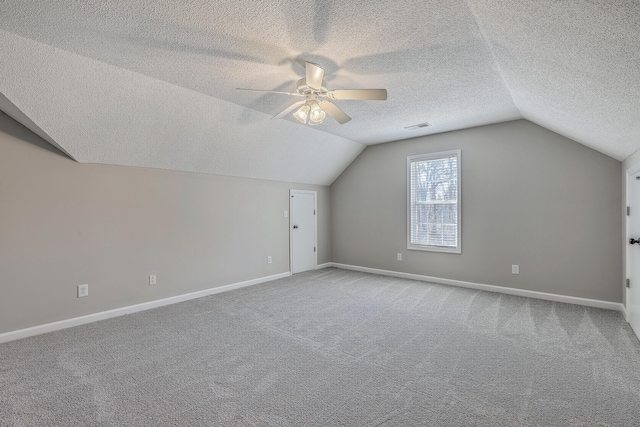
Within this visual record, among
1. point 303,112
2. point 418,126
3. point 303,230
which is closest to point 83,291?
point 303,112

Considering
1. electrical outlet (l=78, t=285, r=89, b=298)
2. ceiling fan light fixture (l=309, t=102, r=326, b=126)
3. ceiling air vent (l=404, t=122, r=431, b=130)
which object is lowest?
electrical outlet (l=78, t=285, r=89, b=298)

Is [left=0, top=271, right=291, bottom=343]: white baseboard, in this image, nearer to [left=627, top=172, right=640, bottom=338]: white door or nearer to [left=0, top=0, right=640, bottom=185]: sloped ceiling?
[left=0, top=0, right=640, bottom=185]: sloped ceiling

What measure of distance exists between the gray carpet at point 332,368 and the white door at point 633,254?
0.18 m

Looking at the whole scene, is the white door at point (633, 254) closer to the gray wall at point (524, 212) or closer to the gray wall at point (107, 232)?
the gray wall at point (524, 212)

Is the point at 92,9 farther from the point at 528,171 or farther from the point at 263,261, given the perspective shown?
the point at 528,171

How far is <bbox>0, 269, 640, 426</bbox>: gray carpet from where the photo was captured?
1869 millimetres

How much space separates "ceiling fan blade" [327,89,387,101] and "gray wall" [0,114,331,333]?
266cm

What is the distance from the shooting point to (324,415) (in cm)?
186

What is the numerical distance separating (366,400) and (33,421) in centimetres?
202

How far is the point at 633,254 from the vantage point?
3.18 meters

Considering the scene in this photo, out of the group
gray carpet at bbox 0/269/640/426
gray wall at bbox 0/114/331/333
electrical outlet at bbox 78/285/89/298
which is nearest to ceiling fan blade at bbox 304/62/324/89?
gray carpet at bbox 0/269/640/426

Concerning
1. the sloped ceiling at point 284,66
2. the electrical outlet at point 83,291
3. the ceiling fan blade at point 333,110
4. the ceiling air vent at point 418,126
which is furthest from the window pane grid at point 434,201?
the electrical outlet at point 83,291

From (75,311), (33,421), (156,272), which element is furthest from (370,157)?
(33,421)

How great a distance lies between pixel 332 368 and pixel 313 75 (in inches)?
91.7
